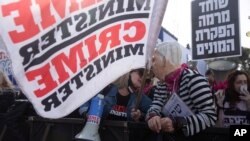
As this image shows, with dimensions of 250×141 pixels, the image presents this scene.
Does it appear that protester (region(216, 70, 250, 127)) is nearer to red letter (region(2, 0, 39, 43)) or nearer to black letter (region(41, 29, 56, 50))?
black letter (region(41, 29, 56, 50))

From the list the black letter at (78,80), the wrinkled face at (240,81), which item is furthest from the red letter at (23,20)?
the wrinkled face at (240,81)

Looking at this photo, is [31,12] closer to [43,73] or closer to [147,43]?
[43,73]

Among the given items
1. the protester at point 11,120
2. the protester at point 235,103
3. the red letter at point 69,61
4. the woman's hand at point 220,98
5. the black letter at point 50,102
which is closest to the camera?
the black letter at point 50,102

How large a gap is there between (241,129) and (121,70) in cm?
91

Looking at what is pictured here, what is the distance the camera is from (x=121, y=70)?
2889mm

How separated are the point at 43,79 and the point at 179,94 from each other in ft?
3.36

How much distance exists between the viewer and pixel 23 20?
2.84 metres

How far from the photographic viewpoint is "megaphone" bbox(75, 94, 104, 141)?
339 centimetres

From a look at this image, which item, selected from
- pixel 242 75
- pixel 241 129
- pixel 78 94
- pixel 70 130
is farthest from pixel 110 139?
pixel 242 75

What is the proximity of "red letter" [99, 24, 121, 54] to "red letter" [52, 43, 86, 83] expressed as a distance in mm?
166

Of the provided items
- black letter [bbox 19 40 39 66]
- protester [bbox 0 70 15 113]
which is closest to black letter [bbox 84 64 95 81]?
black letter [bbox 19 40 39 66]

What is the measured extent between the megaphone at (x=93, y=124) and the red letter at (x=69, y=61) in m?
0.74

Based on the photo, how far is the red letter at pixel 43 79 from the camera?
2752 mm

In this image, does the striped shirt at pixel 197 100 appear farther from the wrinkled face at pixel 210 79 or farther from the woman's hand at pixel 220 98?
the wrinkled face at pixel 210 79
